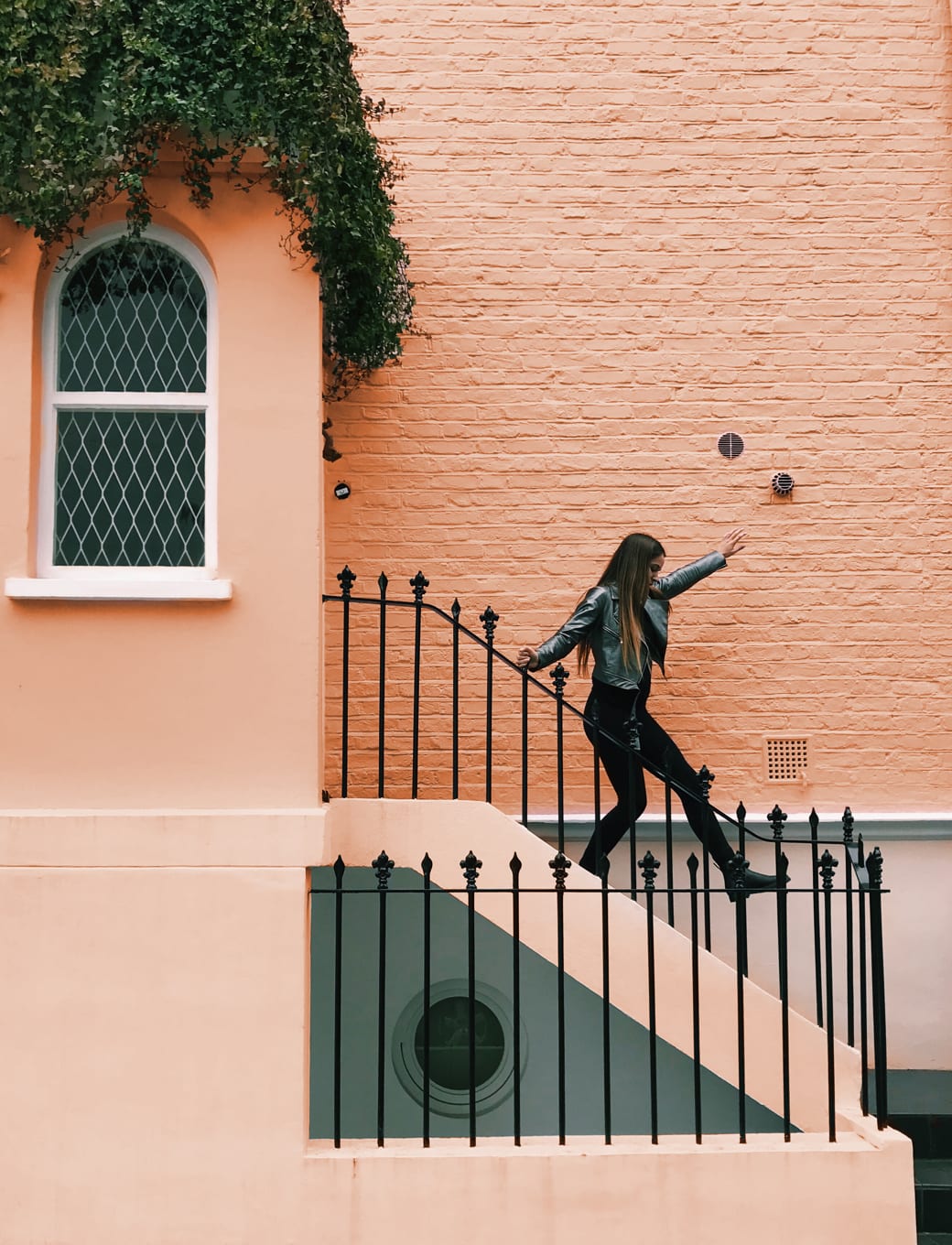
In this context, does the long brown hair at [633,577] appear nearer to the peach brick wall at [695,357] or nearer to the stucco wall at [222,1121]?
the peach brick wall at [695,357]

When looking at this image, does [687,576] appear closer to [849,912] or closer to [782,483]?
[782,483]

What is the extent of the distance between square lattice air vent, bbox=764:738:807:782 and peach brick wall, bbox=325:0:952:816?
0.08 meters

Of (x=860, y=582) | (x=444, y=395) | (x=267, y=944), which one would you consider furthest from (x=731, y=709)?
(x=267, y=944)

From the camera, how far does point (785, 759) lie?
23.6ft

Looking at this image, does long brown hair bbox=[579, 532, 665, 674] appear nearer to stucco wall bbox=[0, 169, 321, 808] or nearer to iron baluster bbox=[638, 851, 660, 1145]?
iron baluster bbox=[638, 851, 660, 1145]

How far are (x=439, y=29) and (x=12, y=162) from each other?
3244 mm

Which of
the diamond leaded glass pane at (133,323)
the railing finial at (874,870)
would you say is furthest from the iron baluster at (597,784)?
the diamond leaded glass pane at (133,323)

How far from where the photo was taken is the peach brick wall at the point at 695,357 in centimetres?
724

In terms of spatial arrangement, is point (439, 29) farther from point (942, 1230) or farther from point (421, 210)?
point (942, 1230)

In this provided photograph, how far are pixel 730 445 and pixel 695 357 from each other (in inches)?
21.1

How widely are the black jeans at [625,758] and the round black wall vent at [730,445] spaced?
152 cm

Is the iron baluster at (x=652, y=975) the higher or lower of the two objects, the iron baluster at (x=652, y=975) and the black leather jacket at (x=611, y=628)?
the lower

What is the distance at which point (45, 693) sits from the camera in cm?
520

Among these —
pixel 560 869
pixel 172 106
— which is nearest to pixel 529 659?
pixel 560 869
